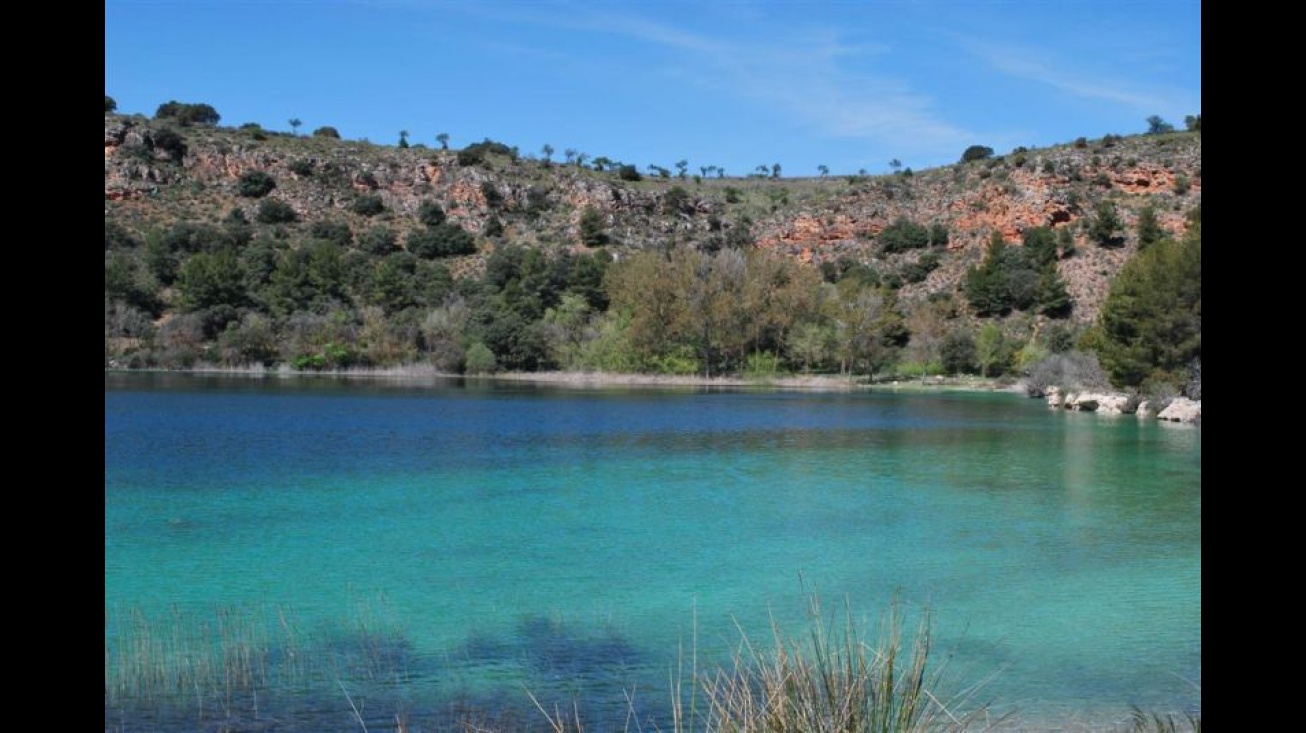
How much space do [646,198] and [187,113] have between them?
3092 cm

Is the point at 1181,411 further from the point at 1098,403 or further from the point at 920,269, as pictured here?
the point at 920,269

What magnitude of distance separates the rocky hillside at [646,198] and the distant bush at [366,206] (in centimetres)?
8

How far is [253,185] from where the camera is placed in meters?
65.6

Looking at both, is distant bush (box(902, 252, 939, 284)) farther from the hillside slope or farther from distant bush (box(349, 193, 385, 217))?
distant bush (box(349, 193, 385, 217))

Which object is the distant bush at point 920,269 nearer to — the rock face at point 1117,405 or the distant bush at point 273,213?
the rock face at point 1117,405

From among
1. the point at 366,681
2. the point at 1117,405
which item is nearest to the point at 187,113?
the point at 1117,405

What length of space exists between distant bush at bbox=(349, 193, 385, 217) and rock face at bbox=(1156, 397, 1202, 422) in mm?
49257

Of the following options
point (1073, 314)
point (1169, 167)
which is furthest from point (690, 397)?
point (1169, 167)

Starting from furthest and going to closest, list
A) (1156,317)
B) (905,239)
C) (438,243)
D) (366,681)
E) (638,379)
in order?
1. (905,239)
2. (438,243)
3. (638,379)
4. (1156,317)
5. (366,681)

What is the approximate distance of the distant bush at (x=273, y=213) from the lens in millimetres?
63250

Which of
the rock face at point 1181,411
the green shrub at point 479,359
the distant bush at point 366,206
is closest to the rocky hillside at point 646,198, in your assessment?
the distant bush at point 366,206

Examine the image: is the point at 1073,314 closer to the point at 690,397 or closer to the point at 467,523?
the point at 690,397
